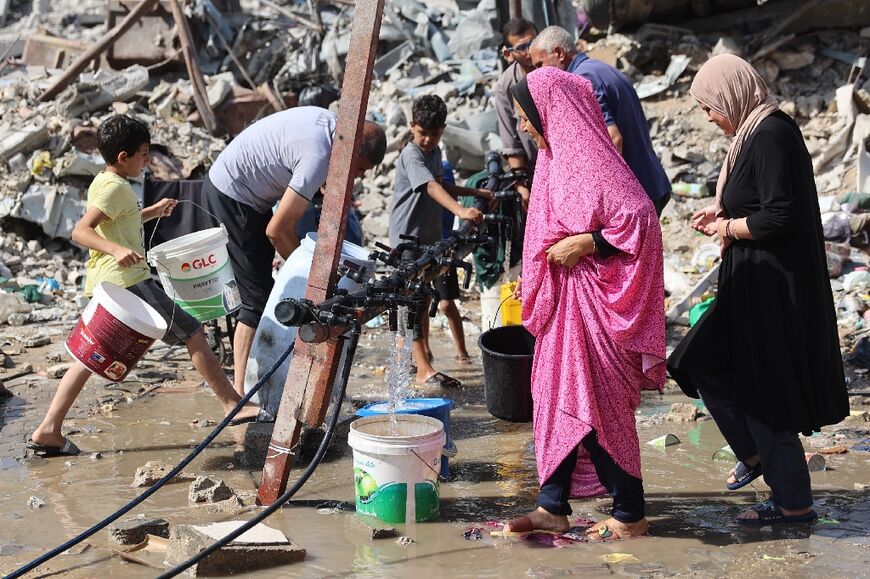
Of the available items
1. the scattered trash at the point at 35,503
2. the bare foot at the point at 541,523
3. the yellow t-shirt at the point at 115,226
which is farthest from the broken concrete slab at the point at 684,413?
the scattered trash at the point at 35,503

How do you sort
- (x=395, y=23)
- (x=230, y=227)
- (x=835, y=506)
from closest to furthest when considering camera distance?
(x=835, y=506), (x=230, y=227), (x=395, y=23)

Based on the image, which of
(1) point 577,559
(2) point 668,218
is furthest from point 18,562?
(2) point 668,218

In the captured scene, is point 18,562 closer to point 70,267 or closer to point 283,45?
point 70,267

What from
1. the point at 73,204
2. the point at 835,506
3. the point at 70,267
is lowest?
the point at 835,506

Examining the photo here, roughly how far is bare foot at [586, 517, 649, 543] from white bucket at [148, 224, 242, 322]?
9.10 ft

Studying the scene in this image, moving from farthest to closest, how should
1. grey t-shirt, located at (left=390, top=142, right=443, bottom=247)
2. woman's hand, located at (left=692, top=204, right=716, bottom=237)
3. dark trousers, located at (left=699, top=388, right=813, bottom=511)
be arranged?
grey t-shirt, located at (left=390, top=142, right=443, bottom=247) → woman's hand, located at (left=692, top=204, right=716, bottom=237) → dark trousers, located at (left=699, top=388, right=813, bottom=511)

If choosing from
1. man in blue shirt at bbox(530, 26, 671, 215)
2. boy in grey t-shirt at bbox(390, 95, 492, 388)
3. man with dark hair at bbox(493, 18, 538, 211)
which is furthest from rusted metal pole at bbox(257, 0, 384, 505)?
man with dark hair at bbox(493, 18, 538, 211)

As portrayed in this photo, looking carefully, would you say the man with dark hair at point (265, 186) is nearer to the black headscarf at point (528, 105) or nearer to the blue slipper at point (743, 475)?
the black headscarf at point (528, 105)

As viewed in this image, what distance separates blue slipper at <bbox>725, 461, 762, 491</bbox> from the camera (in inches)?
171

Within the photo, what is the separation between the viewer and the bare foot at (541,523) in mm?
4000

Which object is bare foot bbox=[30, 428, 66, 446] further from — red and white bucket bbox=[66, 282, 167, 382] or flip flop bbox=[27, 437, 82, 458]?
red and white bucket bbox=[66, 282, 167, 382]

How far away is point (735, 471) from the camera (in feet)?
14.7

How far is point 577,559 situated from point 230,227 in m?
3.16

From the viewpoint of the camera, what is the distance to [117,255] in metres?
5.02
